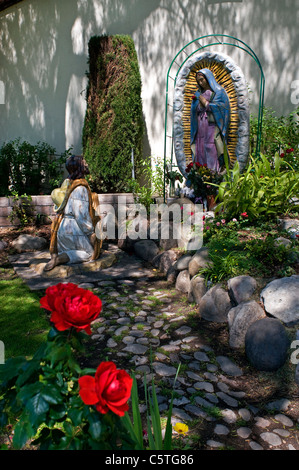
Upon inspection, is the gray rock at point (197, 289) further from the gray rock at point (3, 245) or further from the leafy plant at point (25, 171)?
the leafy plant at point (25, 171)

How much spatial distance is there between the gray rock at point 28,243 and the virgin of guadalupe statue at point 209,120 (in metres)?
2.85

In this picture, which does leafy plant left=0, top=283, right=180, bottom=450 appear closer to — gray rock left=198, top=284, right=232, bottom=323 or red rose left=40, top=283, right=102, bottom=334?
red rose left=40, top=283, right=102, bottom=334

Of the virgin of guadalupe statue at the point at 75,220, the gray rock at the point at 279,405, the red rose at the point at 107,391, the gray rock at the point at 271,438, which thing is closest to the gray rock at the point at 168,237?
the virgin of guadalupe statue at the point at 75,220

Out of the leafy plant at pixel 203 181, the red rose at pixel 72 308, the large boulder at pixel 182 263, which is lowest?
the large boulder at pixel 182 263

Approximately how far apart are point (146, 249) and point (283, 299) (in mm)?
2834

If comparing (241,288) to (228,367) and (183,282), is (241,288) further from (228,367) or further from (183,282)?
(183,282)

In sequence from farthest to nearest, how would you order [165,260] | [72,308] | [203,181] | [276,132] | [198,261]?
[276,132]
[203,181]
[165,260]
[198,261]
[72,308]

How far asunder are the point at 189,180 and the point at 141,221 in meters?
1.00

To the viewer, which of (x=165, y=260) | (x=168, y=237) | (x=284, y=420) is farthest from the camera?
(x=168, y=237)

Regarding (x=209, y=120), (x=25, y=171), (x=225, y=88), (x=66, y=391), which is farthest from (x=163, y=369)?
(x=25, y=171)

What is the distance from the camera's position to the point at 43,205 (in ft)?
23.7

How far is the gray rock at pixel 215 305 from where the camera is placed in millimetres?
3684

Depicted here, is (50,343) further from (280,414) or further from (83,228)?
(83,228)

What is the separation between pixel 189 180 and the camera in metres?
6.09
